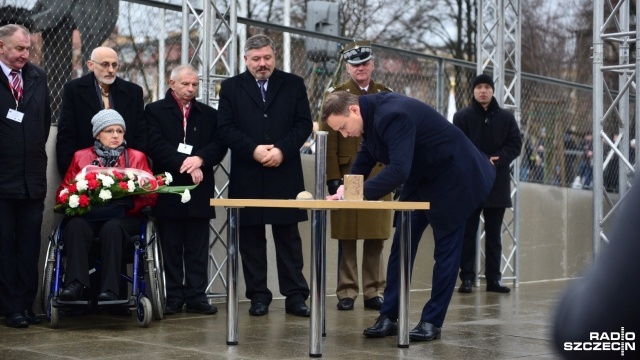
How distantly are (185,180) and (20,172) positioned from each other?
1.22 m

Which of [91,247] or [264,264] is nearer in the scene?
[91,247]

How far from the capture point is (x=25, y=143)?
6.27 metres

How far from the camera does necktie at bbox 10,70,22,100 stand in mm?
6324

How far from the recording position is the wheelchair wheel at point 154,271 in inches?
250

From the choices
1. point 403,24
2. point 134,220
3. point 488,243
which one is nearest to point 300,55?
A: point 488,243

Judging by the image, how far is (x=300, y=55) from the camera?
9484mm

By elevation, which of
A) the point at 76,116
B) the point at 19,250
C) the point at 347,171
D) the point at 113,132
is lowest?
the point at 19,250

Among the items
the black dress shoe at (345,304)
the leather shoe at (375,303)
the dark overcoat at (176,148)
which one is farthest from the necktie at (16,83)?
the leather shoe at (375,303)

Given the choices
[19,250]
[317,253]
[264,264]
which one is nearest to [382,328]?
[317,253]

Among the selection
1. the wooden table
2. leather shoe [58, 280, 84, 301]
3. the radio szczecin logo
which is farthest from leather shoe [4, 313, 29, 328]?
the radio szczecin logo

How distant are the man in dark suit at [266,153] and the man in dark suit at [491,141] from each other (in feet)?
8.00

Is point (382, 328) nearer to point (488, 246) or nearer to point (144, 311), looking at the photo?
point (144, 311)

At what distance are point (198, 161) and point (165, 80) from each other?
7.25ft

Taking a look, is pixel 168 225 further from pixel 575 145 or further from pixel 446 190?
pixel 575 145
